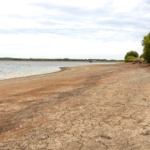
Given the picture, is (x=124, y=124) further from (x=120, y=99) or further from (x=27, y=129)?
(x=120, y=99)

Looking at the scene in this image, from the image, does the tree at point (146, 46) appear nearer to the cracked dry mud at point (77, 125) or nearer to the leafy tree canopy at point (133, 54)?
the cracked dry mud at point (77, 125)

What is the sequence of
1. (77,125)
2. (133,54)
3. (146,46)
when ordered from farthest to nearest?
(133,54) → (146,46) → (77,125)

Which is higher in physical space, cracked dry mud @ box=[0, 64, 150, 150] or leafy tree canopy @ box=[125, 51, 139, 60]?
leafy tree canopy @ box=[125, 51, 139, 60]

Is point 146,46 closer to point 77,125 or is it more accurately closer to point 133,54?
point 77,125

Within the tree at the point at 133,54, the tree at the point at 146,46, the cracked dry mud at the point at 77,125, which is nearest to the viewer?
the cracked dry mud at the point at 77,125

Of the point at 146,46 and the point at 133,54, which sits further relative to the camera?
the point at 133,54

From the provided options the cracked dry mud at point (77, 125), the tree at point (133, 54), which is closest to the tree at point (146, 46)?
the cracked dry mud at point (77, 125)

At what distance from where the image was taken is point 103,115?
8.06 m

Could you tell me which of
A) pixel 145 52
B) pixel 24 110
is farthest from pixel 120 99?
pixel 145 52

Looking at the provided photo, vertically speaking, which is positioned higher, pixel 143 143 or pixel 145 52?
pixel 145 52

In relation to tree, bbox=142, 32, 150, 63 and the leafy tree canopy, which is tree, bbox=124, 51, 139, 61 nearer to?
the leafy tree canopy

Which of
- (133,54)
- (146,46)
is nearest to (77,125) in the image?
(146,46)

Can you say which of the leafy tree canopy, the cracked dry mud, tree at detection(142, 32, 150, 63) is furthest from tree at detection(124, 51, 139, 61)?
the cracked dry mud

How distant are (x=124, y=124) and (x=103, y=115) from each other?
114 cm
